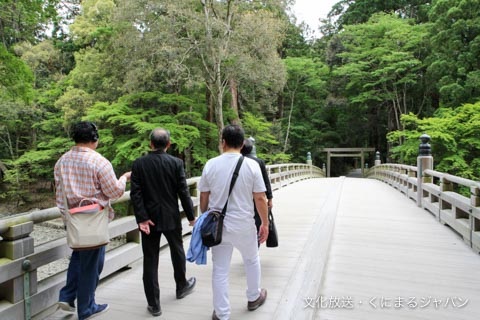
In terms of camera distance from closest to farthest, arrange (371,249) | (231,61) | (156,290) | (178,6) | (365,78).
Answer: (156,290)
(371,249)
(178,6)
(231,61)
(365,78)

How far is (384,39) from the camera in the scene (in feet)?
70.1

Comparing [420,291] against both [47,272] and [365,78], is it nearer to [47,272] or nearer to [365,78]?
[47,272]

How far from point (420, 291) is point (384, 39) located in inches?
835

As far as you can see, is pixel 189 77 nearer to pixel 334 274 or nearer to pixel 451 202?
pixel 451 202

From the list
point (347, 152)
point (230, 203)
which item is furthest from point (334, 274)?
point (347, 152)

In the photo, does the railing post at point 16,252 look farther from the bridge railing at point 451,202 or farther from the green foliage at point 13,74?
the green foliage at point 13,74

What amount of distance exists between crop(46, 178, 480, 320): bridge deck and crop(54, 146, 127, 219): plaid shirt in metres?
0.97

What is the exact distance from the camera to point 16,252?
248 cm

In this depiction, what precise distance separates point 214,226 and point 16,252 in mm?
1380

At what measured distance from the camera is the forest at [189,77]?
12906 mm

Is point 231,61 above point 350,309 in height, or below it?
above

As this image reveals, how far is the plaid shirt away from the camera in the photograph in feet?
8.17

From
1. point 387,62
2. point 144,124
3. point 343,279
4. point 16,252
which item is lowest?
point 343,279

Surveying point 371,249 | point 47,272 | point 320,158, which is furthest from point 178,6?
point 320,158
